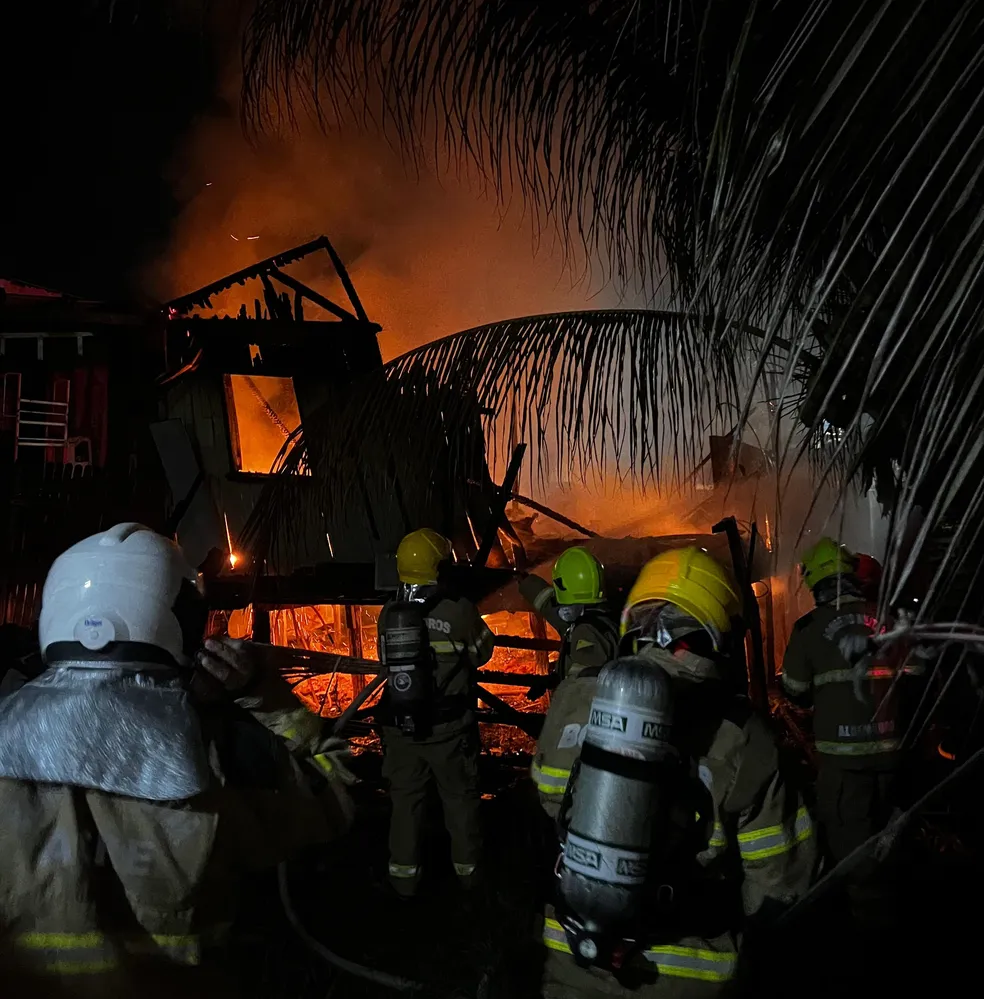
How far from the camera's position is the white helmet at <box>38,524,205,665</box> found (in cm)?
158

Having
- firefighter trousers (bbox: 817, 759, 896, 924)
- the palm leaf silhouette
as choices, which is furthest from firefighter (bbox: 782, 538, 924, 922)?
the palm leaf silhouette

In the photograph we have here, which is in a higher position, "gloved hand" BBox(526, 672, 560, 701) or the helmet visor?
the helmet visor

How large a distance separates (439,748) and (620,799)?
3.15m

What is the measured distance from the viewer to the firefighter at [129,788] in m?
1.41

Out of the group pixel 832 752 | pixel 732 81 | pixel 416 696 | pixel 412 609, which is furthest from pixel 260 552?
pixel 732 81

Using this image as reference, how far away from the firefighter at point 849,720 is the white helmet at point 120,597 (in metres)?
3.37

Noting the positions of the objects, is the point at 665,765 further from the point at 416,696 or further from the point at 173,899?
the point at 416,696

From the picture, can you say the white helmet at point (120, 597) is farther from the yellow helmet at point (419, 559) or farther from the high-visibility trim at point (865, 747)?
the high-visibility trim at point (865, 747)

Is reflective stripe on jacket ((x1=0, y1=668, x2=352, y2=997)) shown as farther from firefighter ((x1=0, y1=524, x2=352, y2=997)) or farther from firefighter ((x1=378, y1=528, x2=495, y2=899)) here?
firefighter ((x1=378, y1=528, x2=495, y2=899))

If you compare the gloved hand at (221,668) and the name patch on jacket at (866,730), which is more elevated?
the gloved hand at (221,668)

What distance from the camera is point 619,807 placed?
152cm

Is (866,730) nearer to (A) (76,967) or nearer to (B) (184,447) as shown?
(A) (76,967)

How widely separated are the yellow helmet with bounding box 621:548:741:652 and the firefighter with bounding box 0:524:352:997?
1.11 metres

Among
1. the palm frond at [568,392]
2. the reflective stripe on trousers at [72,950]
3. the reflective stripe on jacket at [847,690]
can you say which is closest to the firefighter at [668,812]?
the reflective stripe on trousers at [72,950]
